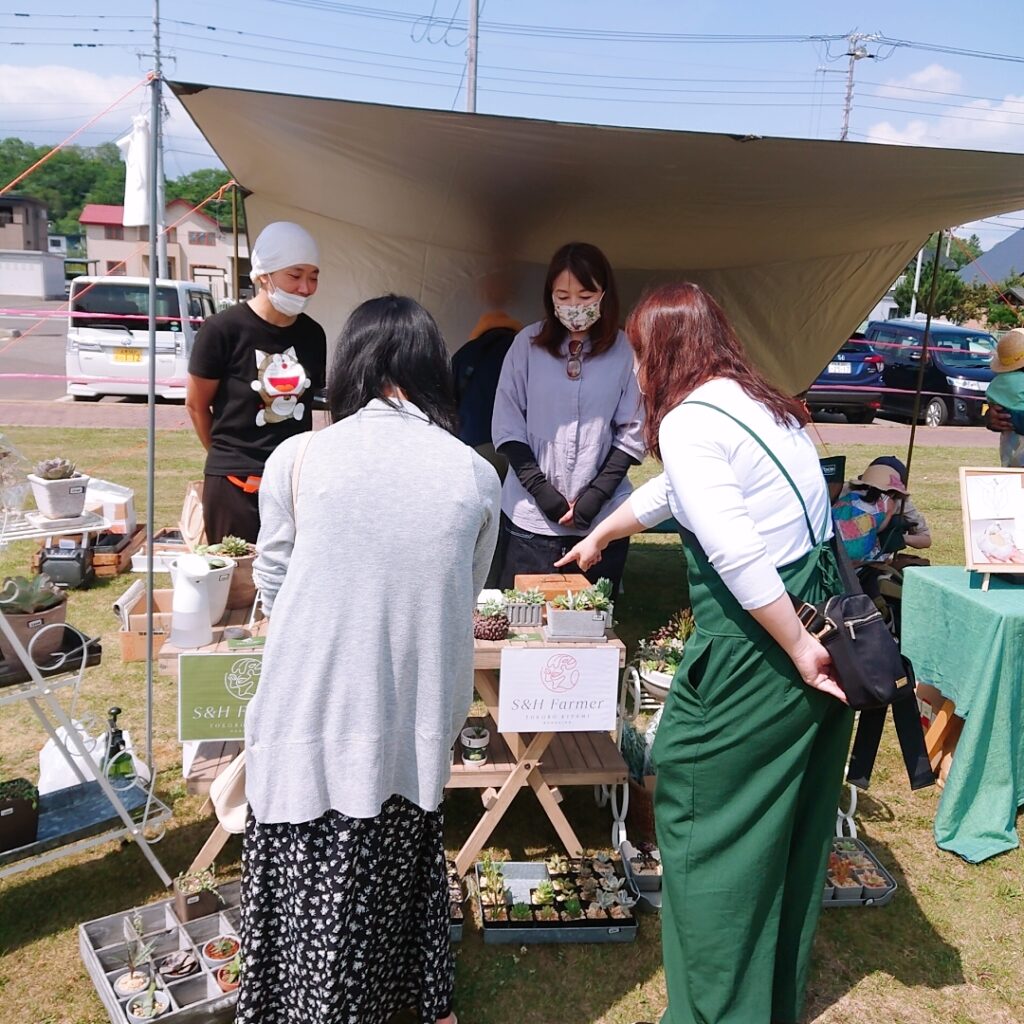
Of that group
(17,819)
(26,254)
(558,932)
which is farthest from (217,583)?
(26,254)

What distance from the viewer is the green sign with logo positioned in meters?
1.99

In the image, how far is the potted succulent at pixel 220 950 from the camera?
6.34 feet

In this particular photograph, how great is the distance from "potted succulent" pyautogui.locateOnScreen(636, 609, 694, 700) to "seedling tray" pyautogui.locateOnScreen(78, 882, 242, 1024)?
1.43 meters

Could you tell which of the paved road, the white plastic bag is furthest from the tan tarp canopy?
the paved road

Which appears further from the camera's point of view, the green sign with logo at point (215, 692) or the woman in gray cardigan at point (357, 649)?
the green sign with logo at point (215, 692)

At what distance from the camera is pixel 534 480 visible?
2848 mm

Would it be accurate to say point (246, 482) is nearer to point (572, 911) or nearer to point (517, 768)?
point (517, 768)

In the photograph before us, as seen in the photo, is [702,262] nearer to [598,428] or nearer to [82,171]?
[598,428]

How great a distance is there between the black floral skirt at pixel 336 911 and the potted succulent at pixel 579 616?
65 centimetres

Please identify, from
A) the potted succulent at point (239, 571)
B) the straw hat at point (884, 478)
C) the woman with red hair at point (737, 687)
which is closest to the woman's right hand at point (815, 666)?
the woman with red hair at point (737, 687)

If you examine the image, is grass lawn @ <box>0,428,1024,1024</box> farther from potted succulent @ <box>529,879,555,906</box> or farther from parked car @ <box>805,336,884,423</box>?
parked car @ <box>805,336,884,423</box>

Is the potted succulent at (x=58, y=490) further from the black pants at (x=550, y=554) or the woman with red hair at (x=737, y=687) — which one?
the woman with red hair at (x=737, y=687)

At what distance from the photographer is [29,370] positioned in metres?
15.2

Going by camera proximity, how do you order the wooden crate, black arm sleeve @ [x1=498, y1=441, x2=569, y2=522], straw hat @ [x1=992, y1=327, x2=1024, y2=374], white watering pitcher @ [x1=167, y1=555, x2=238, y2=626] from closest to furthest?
white watering pitcher @ [x1=167, y1=555, x2=238, y2=626]
black arm sleeve @ [x1=498, y1=441, x2=569, y2=522]
straw hat @ [x1=992, y1=327, x2=1024, y2=374]
the wooden crate
